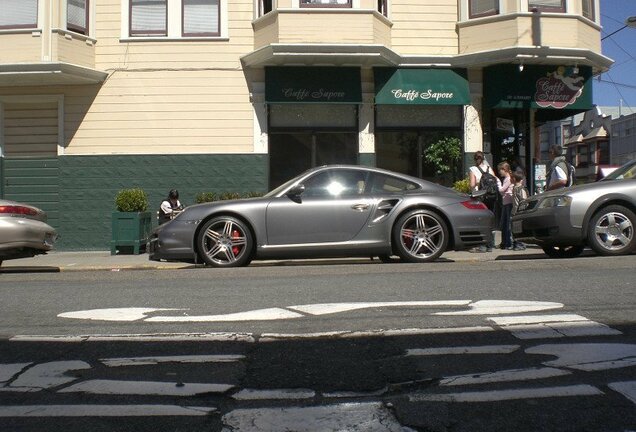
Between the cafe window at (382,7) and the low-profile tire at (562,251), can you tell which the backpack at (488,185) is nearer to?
the low-profile tire at (562,251)

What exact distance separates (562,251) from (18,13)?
1263 cm

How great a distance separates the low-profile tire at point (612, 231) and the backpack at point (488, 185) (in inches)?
118

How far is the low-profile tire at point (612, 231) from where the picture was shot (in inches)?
395

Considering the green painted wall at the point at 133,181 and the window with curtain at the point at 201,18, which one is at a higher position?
the window with curtain at the point at 201,18

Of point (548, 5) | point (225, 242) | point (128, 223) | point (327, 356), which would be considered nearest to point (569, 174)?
point (548, 5)

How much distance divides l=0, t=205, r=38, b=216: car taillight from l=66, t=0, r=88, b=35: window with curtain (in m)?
7.26

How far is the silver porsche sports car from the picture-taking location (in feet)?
31.1

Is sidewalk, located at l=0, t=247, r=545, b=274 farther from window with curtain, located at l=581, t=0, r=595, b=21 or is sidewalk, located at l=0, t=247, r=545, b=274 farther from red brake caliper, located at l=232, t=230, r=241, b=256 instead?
window with curtain, located at l=581, t=0, r=595, b=21

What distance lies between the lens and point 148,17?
16672 mm

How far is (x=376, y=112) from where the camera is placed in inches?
659

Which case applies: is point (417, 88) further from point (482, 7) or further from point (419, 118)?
point (482, 7)

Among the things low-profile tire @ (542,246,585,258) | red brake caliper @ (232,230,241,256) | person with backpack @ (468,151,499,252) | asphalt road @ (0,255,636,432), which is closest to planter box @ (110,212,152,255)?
red brake caliper @ (232,230,241,256)

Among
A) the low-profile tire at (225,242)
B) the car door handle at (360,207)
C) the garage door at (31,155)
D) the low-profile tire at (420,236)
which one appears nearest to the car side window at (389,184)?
the car door handle at (360,207)

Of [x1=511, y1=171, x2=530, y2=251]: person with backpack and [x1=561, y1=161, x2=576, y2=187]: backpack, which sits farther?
[x1=511, y1=171, x2=530, y2=251]: person with backpack
